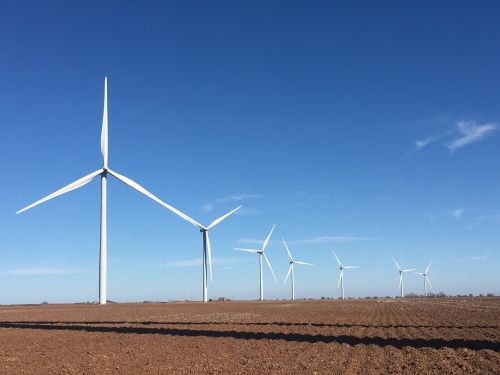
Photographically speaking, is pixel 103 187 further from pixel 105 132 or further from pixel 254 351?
pixel 254 351

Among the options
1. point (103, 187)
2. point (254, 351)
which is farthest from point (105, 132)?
point (254, 351)

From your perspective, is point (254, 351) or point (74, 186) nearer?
point (254, 351)

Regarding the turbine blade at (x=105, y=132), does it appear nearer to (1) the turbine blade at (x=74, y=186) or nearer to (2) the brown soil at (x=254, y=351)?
(1) the turbine blade at (x=74, y=186)

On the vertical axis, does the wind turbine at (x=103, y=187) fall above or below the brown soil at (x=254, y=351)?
above

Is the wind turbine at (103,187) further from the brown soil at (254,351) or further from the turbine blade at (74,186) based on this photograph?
the brown soil at (254,351)

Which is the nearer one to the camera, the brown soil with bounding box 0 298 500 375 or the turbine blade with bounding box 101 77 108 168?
the brown soil with bounding box 0 298 500 375

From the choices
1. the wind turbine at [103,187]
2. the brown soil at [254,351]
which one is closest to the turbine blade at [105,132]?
the wind turbine at [103,187]

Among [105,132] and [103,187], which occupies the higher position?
[105,132]

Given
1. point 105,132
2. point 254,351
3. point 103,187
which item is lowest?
point 254,351

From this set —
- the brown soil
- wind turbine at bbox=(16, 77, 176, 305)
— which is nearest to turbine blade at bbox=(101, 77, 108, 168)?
wind turbine at bbox=(16, 77, 176, 305)

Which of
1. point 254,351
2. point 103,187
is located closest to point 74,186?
point 103,187

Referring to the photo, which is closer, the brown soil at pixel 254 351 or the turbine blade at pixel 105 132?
the brown soil at pixel 254 351

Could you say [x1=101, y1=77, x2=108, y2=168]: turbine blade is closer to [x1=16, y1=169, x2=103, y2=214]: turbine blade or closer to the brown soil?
[x1=16, y1=169, x2=103, y2=214]: turbine blade

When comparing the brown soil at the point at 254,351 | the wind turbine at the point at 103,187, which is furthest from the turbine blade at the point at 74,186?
the brown soil at the point at 254,351
